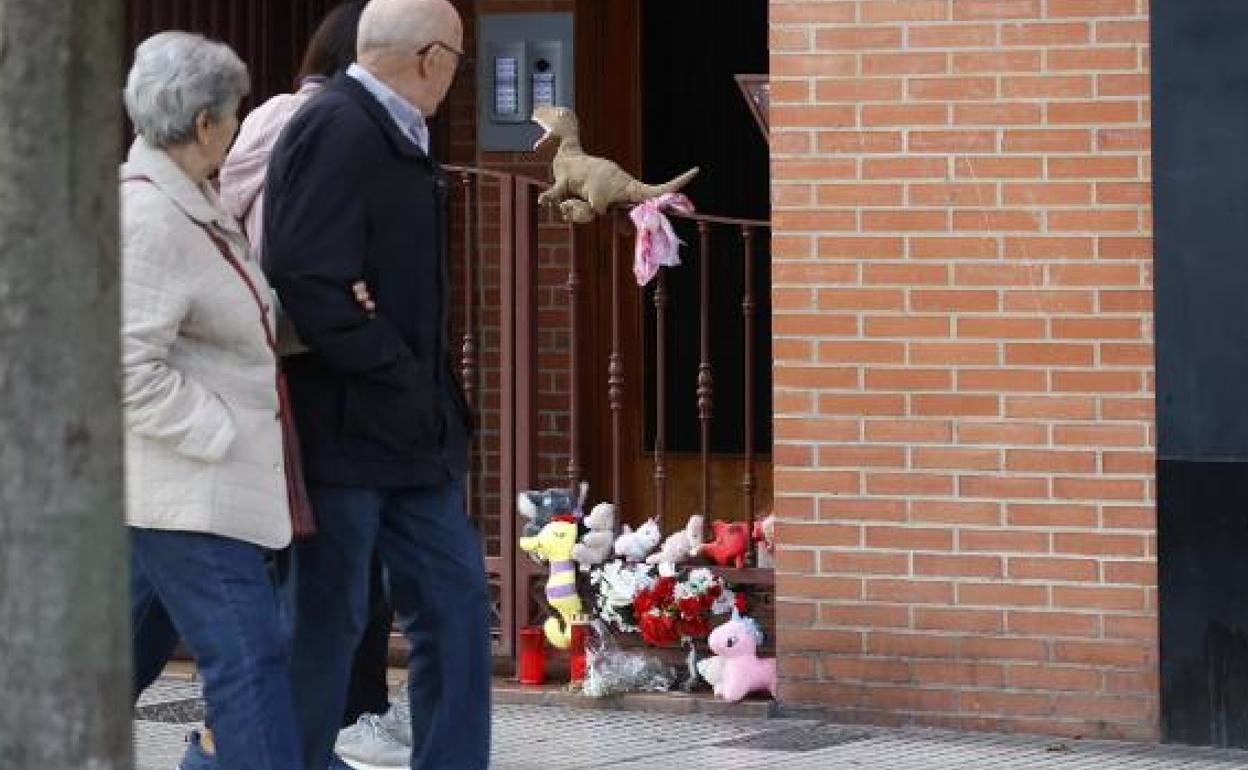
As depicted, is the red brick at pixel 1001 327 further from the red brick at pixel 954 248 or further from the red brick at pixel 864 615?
the red brick at pixel 864 615

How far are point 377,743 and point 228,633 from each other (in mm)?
1633

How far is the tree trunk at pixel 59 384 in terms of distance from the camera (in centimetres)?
368

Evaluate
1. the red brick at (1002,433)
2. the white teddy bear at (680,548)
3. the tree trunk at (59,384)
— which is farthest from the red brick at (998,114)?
the tree trunk at (59,384)

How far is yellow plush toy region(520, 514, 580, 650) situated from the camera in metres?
8.41

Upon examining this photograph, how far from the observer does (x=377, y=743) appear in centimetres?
718

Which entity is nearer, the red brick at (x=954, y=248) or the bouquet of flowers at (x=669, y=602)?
the red brick at (x=954, y=248)

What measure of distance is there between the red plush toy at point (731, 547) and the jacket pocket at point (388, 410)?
247cm

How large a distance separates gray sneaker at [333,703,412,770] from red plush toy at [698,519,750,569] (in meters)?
1.45

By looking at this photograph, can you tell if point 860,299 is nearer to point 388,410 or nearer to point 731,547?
point 731,547

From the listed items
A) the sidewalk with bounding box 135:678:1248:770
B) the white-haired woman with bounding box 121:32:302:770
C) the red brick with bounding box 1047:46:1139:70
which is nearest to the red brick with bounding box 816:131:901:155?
the red brick with bounding box 1047:46:1139:70

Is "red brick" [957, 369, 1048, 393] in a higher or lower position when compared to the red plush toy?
higher

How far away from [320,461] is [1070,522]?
8.00 ft

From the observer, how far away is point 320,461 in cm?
601

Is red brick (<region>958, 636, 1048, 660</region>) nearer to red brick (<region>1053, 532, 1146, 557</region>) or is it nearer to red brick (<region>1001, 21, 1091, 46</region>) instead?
red brick (<region>1053, 532, 1146, 557</region>)
